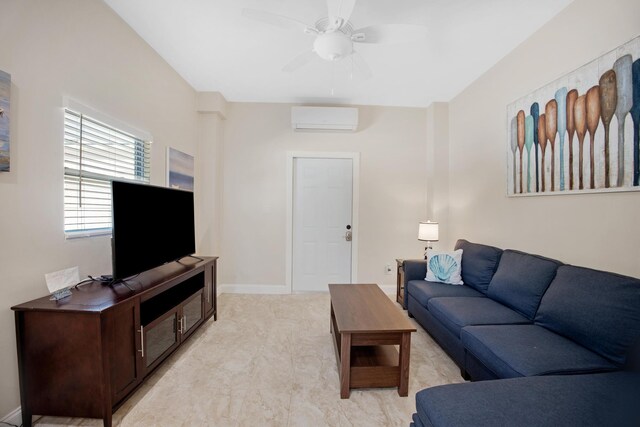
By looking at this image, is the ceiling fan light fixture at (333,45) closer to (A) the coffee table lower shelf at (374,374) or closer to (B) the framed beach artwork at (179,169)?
(B) the framed beach artwork at (179,169)

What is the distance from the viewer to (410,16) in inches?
83.3

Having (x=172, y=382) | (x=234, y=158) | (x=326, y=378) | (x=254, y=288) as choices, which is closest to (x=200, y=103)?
(x=234, y=158)

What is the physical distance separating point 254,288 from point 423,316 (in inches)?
90.5

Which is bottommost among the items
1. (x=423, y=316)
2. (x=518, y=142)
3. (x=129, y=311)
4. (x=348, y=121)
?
(x=423, y=316)

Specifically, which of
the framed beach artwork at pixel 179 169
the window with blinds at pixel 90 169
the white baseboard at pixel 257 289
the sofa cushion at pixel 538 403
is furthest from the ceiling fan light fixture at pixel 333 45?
the white baseboard at pixel 257 289

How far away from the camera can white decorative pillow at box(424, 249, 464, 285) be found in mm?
2775

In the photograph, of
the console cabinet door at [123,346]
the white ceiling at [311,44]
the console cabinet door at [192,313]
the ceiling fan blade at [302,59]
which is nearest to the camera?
the console cabinet door at [123,346]

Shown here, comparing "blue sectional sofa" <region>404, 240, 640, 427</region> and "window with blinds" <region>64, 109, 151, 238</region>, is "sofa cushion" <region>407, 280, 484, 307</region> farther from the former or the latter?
"window with blinds" <region>64, 109, 151, 238</region>

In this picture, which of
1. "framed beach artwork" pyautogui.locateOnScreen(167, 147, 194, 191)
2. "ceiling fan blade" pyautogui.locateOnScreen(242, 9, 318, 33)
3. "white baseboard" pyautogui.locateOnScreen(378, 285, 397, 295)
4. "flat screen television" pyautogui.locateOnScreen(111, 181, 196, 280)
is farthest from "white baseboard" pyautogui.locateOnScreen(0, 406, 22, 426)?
"white baseboard" pyautogui.locateOnScreen(378, 285, 397, 295)

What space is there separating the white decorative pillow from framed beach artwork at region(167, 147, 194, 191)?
9.61 feet

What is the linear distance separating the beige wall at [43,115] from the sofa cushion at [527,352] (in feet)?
8.68

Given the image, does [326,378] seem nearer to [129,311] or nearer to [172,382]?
[172,382]

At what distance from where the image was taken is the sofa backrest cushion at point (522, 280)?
191 cm

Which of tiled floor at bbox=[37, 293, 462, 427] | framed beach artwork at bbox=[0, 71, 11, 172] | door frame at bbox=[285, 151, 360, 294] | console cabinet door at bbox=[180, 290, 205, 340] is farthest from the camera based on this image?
door frame at bbox=[285, 151, 360, 294]
